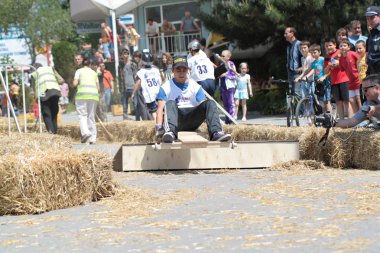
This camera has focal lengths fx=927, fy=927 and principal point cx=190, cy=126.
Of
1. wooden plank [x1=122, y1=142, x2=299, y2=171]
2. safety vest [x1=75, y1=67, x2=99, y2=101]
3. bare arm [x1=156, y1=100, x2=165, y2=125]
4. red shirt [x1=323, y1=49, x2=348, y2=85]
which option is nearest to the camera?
bare arm [x1=156, y1=100, x2=165, y2=125]

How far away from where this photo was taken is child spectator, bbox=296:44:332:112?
1641 centimetres

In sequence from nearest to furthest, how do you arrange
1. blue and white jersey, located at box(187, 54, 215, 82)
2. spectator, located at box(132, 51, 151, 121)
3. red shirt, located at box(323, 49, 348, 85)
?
red shirt, located at box(323, 49, 348, 85) → blue and white jersey, located at box(187, 54, 215, 82) → spectator, located at box(132, 51, 151, 121)

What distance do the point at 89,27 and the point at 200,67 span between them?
28.6 metres

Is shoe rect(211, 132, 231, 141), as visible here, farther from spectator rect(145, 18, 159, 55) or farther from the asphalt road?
spectator rect(145, 18, 159, 55)

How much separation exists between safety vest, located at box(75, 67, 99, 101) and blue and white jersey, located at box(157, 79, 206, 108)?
6328 millimetres

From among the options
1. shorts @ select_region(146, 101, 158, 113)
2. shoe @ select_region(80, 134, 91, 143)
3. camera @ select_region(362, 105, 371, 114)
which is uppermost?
camera @ select_region(362, 105, 371, 114)

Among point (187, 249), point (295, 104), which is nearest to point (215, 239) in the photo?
point (187, 249)

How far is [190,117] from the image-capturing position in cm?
1263

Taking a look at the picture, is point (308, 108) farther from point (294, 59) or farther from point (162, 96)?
point (162, 96)

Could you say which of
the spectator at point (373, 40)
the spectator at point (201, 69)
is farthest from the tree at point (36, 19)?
the spectator at point (373, 40)

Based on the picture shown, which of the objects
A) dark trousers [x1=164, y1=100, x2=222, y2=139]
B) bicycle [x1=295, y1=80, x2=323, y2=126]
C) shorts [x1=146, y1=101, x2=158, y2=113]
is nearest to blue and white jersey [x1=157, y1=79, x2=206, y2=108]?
dark trousers [x1=164, y1=100, x2=222, y2=139]

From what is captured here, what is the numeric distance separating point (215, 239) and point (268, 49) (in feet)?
74.7

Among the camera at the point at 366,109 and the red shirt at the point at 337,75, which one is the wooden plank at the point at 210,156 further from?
the red shirt at the point at 337,75

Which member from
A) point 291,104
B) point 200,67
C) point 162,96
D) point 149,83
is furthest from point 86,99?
point 162,96
